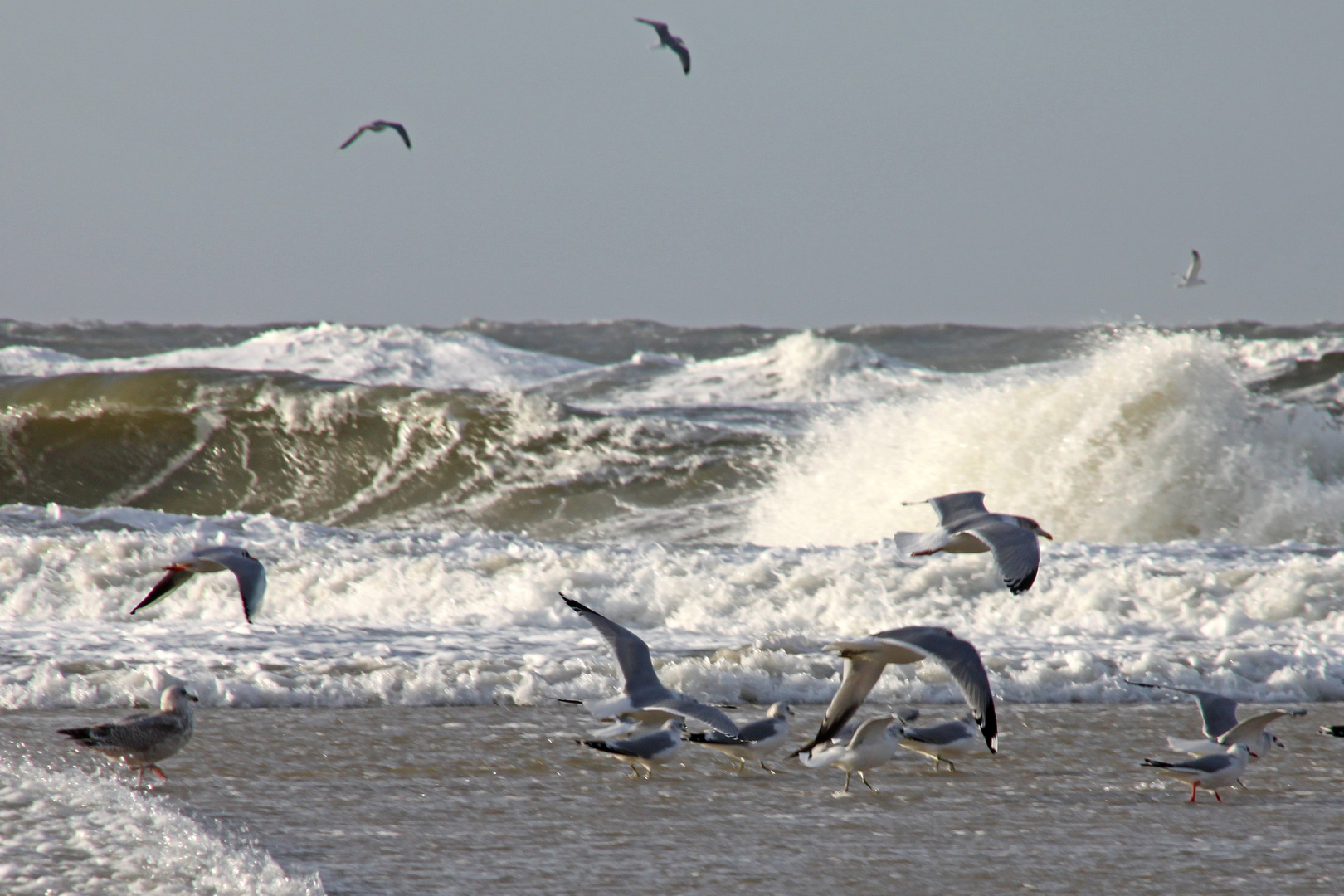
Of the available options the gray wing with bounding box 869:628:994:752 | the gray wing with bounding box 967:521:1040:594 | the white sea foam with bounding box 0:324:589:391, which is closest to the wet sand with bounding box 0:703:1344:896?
the gray wing with bounding box 869:628:994:752

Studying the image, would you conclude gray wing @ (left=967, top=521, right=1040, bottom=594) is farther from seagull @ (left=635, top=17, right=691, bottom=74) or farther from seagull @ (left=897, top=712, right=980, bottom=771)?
seagull @ (left=635, top=17, right=691, bottom=74)

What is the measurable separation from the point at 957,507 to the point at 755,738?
4.75 ft

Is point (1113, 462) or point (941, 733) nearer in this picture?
point (941, 733)

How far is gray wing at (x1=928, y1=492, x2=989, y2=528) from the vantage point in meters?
5.65

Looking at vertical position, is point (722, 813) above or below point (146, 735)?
below

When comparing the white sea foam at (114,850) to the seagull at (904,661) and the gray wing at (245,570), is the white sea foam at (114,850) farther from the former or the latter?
the seagull at (904,661)

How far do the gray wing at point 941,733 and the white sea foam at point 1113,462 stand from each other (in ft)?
27.5

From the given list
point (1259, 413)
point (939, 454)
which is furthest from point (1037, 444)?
point (1259, 413)

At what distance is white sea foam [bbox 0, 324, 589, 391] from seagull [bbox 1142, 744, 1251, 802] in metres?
22.7

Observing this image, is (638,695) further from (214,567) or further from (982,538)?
(214,567)

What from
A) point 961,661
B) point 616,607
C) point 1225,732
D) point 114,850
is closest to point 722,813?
point 961,661

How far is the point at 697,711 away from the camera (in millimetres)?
4648

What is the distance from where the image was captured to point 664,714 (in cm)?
513

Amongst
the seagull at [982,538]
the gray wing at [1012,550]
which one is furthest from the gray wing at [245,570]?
the gray wing at [1012,550]
